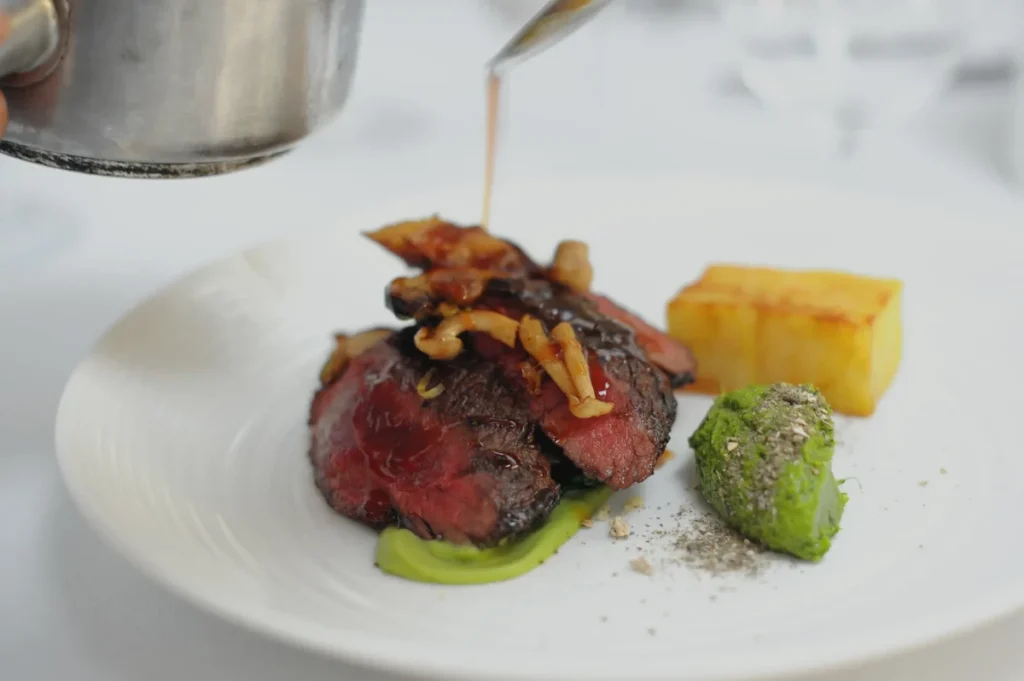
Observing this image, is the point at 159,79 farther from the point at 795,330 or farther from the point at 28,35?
the point at 795,330

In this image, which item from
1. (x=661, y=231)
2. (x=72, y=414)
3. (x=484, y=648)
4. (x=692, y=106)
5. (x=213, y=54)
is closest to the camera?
(x=484, y=648)

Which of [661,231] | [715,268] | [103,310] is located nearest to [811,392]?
[715,268]

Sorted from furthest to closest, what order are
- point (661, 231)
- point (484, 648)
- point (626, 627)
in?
point (661, 231) → point (626, 627) → point (484, 648)

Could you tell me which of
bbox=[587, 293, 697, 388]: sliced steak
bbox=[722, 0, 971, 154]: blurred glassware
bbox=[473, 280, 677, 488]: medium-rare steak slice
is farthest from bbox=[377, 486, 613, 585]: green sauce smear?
bbox=[722, 0, 971, 154]: blurred glassware

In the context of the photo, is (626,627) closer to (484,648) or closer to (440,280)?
(484,648)

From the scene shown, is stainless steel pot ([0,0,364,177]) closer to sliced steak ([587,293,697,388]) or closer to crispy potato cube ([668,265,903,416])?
sliced steak ([587,293,697,388])

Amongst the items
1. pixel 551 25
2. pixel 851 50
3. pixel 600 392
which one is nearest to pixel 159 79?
pixel 551 25

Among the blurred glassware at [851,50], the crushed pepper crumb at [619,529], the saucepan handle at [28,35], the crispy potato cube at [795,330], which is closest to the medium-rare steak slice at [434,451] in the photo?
the crushed pepper crumb at [619,529]
